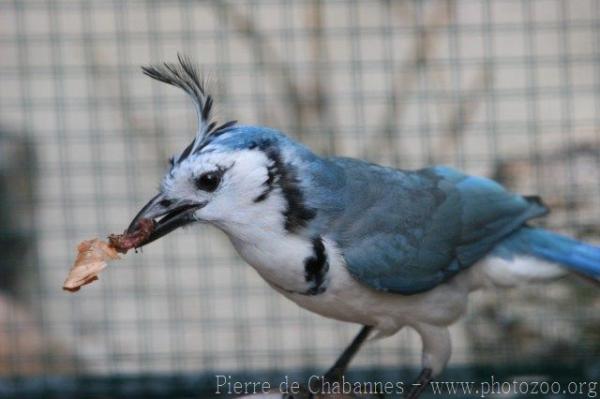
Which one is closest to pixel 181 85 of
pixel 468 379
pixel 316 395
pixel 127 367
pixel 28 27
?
pixel 316 395

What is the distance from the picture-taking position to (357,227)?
3396 mm

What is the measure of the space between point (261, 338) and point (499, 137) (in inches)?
56.2

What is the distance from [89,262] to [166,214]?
225 millimetres

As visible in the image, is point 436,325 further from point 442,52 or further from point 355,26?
point 442,52

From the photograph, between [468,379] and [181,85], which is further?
[468,379]

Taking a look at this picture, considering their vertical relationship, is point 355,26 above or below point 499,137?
above

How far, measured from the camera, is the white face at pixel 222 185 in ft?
10.2

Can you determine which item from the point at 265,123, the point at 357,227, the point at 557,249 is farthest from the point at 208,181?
the point at 265,123

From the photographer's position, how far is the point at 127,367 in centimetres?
544

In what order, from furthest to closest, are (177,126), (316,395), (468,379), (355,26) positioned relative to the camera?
1. (177,126)
2. (355,26)
3. (468,379)
4. (316,395)

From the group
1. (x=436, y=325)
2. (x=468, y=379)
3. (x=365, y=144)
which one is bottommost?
(x=468, y=379)

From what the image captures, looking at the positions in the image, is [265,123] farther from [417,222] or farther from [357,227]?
[357,227]

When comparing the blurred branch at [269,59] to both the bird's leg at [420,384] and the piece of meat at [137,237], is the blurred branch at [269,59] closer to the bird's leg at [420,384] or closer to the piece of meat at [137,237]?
the bird's leg at [420,384]

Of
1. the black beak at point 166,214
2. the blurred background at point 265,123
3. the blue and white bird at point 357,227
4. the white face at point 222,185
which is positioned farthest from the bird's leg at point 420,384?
the blurred background at point 265,123
